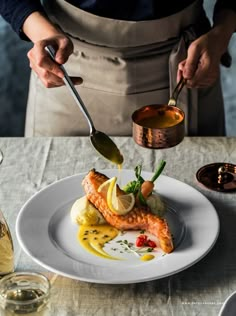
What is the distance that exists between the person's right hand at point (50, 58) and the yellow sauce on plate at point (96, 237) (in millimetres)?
365

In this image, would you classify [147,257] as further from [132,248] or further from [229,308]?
[229,308]

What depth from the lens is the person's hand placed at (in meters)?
1.58

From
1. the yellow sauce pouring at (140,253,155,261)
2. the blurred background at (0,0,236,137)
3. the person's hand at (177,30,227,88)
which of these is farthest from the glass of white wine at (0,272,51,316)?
the blurred background at (0,0,236,137)

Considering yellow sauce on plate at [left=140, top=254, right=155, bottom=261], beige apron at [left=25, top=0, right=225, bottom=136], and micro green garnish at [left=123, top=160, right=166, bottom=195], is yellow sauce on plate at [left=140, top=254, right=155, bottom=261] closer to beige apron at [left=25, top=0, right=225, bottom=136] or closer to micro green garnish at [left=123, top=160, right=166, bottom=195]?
micro green garnish at [left=123, top=160, right=166, bottom=195]

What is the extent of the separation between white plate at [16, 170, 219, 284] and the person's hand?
302 millimetres

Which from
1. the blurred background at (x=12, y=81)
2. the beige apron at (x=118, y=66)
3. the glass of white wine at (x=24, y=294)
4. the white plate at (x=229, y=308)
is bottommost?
the blurred background at (x=12, y=81)

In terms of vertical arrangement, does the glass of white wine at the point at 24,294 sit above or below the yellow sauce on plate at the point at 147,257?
above

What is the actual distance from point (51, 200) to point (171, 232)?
23 cm

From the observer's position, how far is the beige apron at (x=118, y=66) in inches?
65.3

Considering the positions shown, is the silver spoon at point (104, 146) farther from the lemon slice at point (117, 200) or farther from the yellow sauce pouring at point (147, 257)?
the yellow sauce pouring at point (147, 257)

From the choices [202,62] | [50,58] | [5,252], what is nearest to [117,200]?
[5,252]

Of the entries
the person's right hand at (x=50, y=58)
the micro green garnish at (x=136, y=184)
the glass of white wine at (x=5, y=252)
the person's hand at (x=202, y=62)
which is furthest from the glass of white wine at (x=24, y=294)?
the person's hand at (x=202, y=62)

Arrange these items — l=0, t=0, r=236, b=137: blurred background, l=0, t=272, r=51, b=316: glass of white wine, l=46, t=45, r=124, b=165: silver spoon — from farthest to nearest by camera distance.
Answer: l=0, t=0, r=236, b=137: blurred background, l=46, t=45, r=124, b=165: silver spoon, l=0, t=272, r=51, b=316: glass of white wine

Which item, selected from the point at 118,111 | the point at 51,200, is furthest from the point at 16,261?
the point at 118,111
